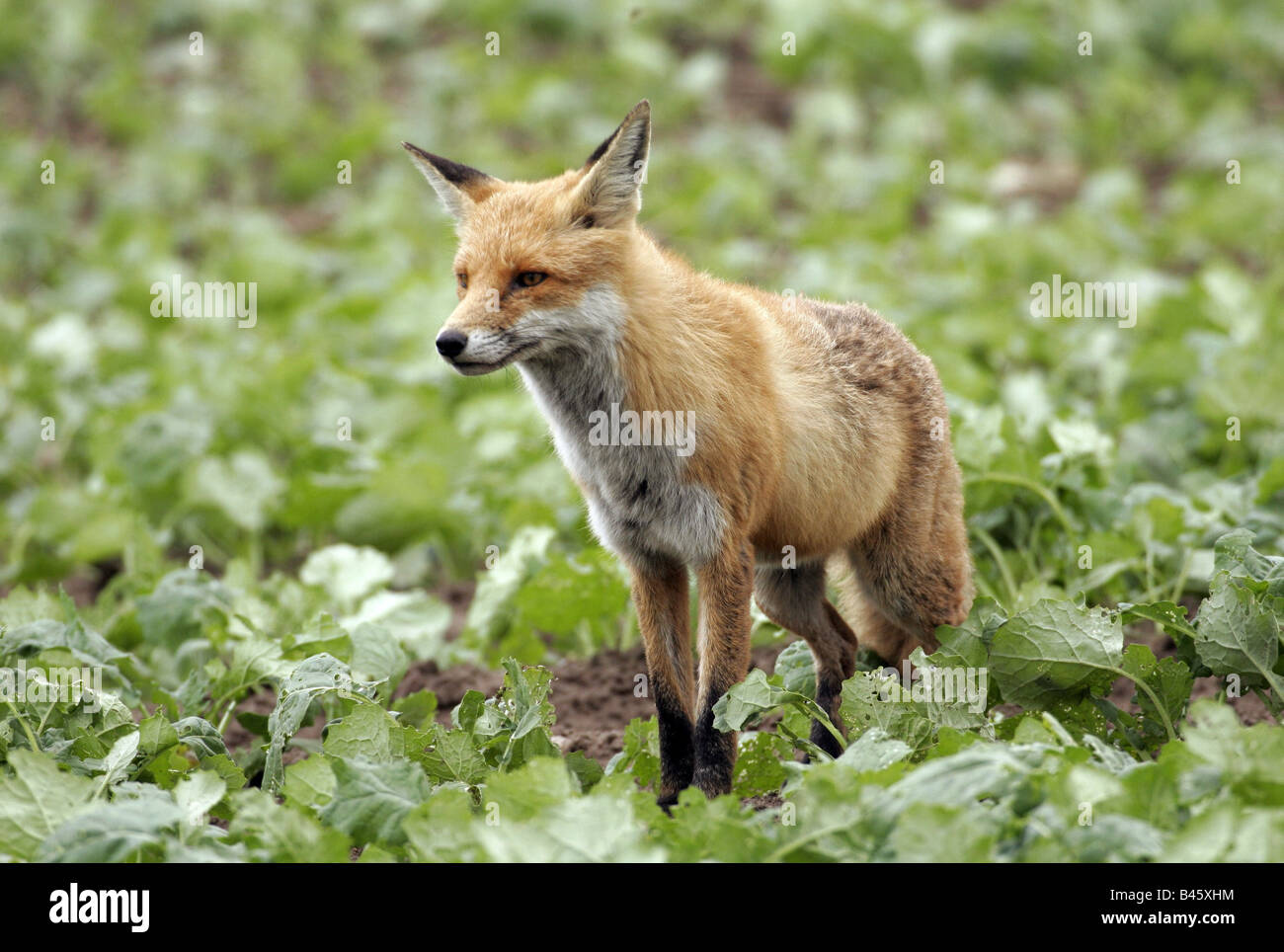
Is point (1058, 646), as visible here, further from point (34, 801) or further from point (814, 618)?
point (34, 801)

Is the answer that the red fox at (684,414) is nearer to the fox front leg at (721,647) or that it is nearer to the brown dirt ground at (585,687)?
the fox front leg at (721,647)

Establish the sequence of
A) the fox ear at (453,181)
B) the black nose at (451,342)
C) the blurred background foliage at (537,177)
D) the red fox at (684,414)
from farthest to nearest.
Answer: the blurred background foliage at (537,177) → the fox ear at (453,181) → the red fox at (684,414) → the black nose at (451,342)

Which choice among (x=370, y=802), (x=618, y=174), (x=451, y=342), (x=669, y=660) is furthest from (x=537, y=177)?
(x=370, y=802)

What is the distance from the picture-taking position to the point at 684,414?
5406mm

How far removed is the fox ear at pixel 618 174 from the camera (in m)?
5.37

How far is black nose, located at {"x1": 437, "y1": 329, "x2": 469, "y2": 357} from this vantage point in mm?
5043

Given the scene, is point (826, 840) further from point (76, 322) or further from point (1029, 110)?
point (1029, 110)

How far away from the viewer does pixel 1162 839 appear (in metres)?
4.15

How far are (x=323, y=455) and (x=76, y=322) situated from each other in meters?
3.71

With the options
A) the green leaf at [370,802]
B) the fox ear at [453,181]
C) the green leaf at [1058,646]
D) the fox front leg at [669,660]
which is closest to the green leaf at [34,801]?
the green leaf at [370,802]

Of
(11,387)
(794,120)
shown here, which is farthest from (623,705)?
(794,120)

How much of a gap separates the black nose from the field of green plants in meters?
1.19

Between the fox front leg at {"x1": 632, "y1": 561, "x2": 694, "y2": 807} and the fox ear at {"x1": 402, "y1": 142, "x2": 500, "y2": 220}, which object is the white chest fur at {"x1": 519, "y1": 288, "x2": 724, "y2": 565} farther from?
the fox ear at {"x1": 402, "y1": 142, "x2": 500, "y2": 220}

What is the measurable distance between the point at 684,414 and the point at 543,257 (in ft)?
2.60
